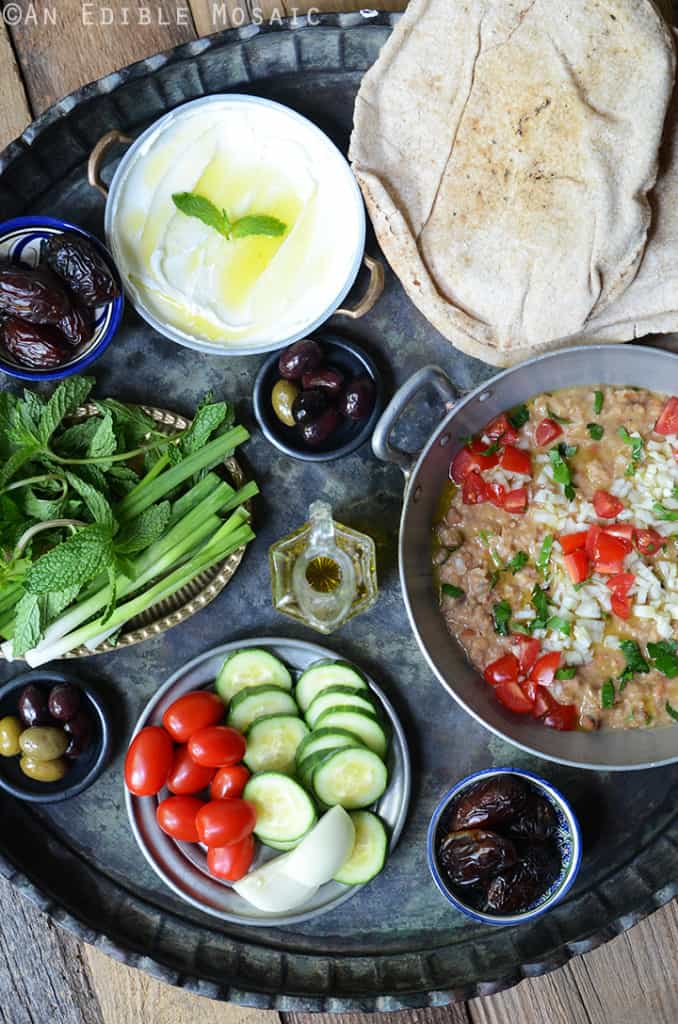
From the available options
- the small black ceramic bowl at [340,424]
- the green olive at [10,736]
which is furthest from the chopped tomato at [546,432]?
the green olive at [10,736]

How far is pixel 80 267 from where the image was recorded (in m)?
2.59

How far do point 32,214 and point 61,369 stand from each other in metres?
0.57

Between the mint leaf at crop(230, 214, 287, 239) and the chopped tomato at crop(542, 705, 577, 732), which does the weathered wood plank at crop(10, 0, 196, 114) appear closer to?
the mint leaf at crop(230, 214, 287, 239)

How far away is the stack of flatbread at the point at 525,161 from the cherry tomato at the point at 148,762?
1461 mm

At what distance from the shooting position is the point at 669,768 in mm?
2844

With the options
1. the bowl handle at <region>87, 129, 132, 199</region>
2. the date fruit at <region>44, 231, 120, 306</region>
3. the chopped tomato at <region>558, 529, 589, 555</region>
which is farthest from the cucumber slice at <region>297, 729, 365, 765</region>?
the bowl handle at <region>87, 129, 132, 199</region>

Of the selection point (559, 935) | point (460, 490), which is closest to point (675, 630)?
point (460, 490)

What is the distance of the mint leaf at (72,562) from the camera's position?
2.50m

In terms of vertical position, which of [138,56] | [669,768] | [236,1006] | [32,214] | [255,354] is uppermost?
[138,56]

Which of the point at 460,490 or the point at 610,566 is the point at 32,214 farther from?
the point at 610,566

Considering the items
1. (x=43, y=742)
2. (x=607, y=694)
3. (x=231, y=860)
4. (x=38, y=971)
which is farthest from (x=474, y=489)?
(x=38, y=971)

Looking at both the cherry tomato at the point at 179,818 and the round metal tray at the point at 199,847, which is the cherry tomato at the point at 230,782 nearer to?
the cherry tomato at the point at 179,818

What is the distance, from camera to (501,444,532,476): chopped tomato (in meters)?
2.75

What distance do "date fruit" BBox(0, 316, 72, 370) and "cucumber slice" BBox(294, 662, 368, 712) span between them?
3.78ft
